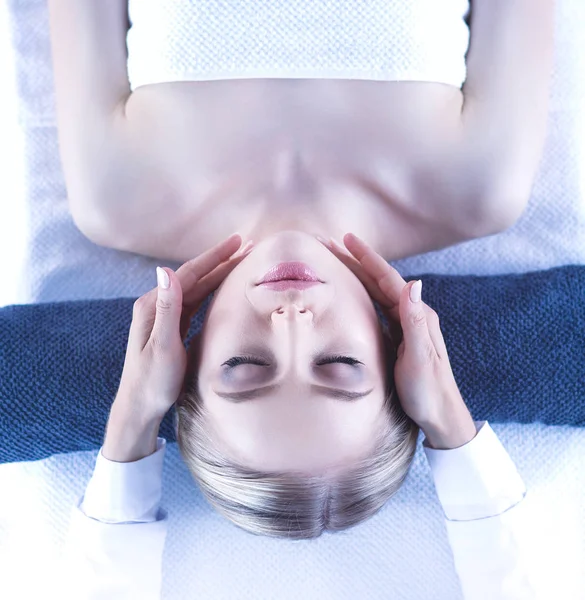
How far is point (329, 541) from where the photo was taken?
1216 millimetres

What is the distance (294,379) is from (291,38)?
1.84 feet

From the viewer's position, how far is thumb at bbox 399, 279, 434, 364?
3.02 ft

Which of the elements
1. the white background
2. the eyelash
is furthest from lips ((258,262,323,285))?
the white background

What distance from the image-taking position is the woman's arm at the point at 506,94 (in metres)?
1.13

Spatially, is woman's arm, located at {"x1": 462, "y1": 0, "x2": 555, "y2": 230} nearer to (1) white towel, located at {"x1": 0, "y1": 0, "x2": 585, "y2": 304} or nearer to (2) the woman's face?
(1) white towel, located at {"x1": 0, "y1": 0, "x2": 585, "y2": 304}

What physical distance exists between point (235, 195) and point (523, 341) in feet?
1.79

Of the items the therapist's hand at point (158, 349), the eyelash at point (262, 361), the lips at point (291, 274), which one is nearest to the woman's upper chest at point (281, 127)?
the therapist's hand at point (158, 349)

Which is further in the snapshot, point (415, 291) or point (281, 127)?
point (281, 127)

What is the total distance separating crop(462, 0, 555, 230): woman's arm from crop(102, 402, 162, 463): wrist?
0.68 m

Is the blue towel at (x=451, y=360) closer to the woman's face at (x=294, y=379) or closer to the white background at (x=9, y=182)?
the white background at (x=9, y=182)

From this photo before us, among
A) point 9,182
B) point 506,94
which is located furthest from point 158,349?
point 506,94

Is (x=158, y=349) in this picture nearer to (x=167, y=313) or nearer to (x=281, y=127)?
(x=167, y=313)

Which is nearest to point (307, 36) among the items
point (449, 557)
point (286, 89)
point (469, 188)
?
point (286, 89)

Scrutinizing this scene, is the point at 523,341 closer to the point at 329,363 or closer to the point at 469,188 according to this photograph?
the point at 469,188
